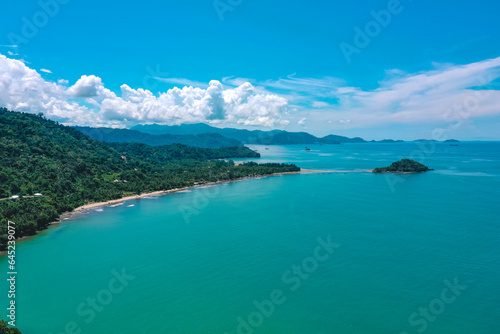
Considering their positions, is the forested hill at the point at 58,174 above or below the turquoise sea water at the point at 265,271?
above

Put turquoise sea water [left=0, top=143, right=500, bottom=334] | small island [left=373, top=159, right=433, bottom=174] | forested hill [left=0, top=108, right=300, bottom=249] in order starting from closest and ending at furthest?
turquoise sea water [left=0, top=143, right=500, bottom=334], forested hill [left=0, top=108, right=300, bottom=249], small island [left=373, top=159, right=433, bottom=174]

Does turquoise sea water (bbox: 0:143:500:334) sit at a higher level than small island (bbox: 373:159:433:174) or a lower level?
lower

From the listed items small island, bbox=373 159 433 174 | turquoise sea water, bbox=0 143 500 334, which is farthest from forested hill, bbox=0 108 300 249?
small island, bbox=373 159 433 174

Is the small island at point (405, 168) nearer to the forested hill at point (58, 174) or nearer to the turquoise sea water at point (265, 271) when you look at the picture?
the forested hill at point (58, 174)

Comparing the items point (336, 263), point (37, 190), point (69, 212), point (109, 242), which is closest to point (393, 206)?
point (336, 263)

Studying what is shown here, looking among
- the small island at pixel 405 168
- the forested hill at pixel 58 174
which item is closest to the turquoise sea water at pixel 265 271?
the forested hill at pixel 58 174

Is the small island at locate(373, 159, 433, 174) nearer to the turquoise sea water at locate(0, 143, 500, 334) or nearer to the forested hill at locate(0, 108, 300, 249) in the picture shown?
the forested hill at locate(0, 108, 300, 249)

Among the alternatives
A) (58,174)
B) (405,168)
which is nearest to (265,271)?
(58,174)
